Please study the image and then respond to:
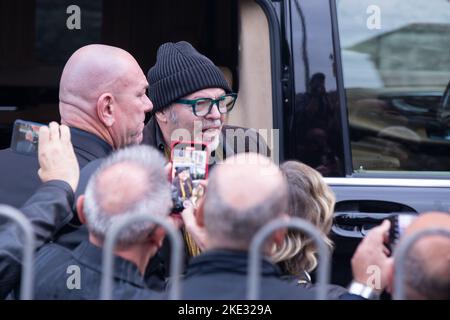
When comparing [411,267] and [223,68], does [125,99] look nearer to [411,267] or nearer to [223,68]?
[223,68]

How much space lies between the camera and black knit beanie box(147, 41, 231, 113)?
355 cm

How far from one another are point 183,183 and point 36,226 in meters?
0.51

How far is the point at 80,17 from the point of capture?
13.3ft

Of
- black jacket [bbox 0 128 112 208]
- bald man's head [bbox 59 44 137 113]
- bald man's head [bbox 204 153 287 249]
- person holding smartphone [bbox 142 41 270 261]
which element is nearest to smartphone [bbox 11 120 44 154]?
black jacket [bbox 0 128 112 208]

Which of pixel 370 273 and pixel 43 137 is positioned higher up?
pixel 43 137

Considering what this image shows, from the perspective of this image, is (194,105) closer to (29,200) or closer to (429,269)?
(29,200)

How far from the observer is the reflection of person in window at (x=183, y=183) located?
2783mm

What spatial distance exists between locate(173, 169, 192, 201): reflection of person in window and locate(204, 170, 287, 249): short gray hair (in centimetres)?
63

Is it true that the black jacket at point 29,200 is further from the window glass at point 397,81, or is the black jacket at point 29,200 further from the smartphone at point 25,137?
the window glass at point 397,81

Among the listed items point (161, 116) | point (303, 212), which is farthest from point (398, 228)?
point (161, 116)

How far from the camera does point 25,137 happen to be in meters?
2.89

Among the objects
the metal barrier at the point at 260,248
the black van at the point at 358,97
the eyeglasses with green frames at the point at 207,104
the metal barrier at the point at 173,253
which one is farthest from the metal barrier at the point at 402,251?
the eyeglasses with green frames at the point at 207,104

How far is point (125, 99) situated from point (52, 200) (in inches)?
29.7
